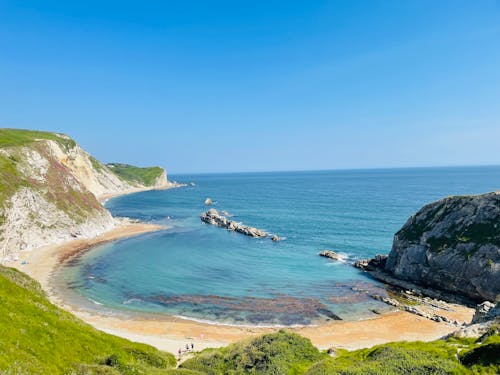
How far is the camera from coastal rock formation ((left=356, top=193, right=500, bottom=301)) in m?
48.8

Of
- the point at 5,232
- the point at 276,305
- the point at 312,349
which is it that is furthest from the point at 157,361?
the point at 5,232

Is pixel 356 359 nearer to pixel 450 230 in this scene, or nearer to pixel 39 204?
pixel 450 230

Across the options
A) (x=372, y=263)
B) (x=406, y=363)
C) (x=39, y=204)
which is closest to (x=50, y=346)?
(x=406, y=363)

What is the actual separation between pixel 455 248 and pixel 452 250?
1.90 ft

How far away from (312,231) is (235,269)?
135 feet

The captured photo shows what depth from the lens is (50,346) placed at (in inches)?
754

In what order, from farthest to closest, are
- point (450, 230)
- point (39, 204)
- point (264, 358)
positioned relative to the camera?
point (39, 204) < point (450, 230) < point (264, 358)

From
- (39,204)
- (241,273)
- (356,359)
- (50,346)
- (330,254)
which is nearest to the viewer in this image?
(50,346)

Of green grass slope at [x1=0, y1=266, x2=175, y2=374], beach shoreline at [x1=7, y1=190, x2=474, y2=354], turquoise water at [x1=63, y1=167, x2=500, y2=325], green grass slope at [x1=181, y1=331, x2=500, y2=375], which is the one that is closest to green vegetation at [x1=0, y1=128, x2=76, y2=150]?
turquoise water at [x1=63, y1=167, x2=500, y2=325]

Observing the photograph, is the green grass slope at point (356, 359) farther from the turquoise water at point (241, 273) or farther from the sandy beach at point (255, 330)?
the turquoise water at point (241, 273)

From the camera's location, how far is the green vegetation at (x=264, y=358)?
23.1m

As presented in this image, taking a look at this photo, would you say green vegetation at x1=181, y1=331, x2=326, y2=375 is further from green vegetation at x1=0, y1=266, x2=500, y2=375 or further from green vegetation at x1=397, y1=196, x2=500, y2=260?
green vegetation at x1=397, y1=196, x2=500, y2=260

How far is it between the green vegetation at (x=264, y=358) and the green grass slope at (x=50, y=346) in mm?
4036

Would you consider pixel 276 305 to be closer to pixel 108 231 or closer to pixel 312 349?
pixel 312 349
